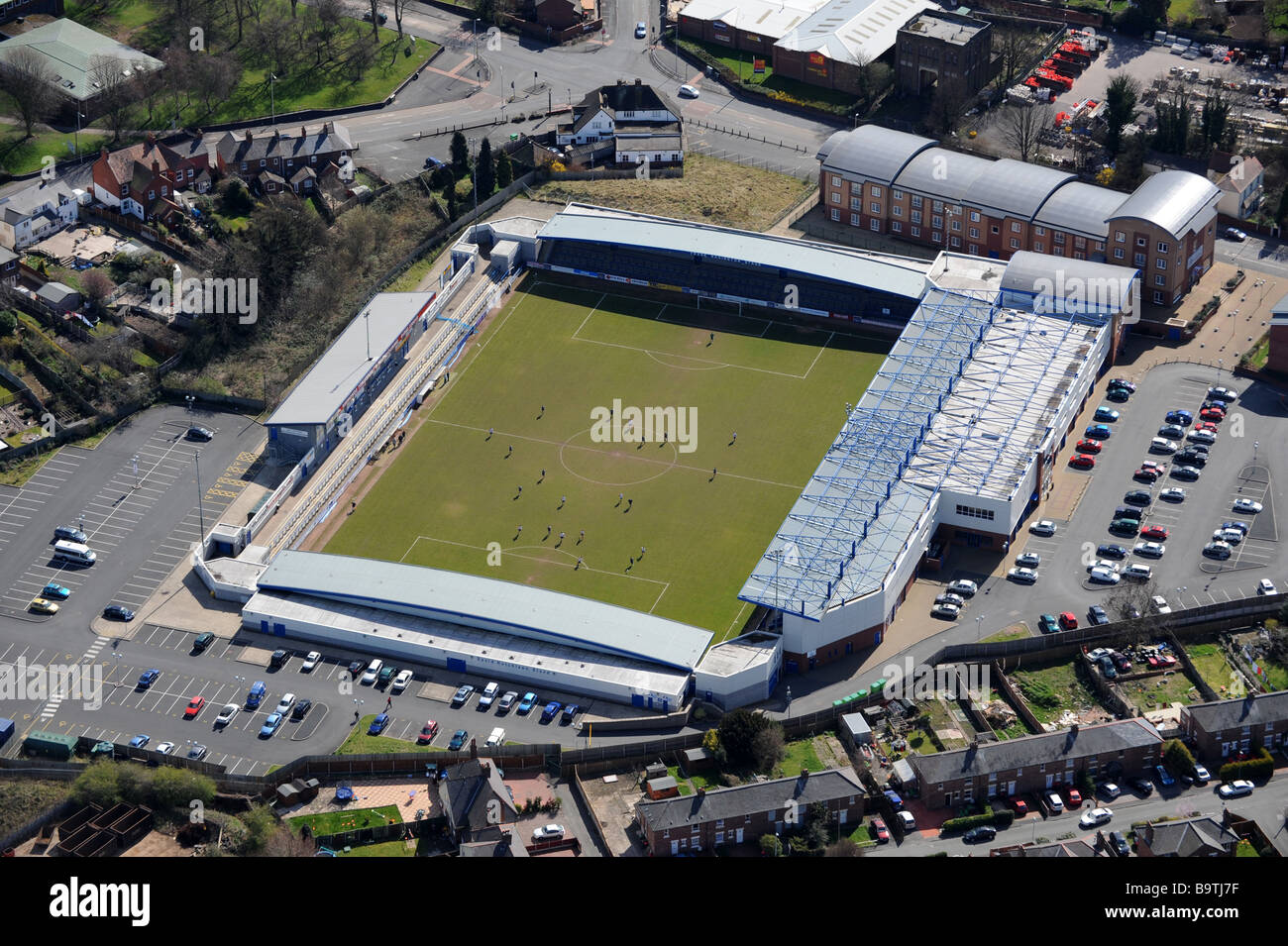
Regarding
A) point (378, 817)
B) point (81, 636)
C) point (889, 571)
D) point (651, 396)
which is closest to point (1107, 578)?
point (889, 571)

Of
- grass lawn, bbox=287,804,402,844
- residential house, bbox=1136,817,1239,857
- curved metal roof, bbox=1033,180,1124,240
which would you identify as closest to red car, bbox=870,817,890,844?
residential house, bbox=1136,817,1239,857

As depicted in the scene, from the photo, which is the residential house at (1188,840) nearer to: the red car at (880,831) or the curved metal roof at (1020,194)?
the red car at (880,831)

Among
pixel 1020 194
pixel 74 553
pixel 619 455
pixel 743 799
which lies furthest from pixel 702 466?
pixel 74 553

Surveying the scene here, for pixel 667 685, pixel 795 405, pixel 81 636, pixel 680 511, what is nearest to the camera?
pixel 667 685

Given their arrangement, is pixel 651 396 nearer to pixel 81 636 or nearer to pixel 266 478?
pixel 266 478

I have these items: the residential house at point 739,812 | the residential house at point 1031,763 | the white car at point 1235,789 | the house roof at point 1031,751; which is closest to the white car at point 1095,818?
the residential house at point 1031,763

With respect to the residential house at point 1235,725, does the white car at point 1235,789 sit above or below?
below
